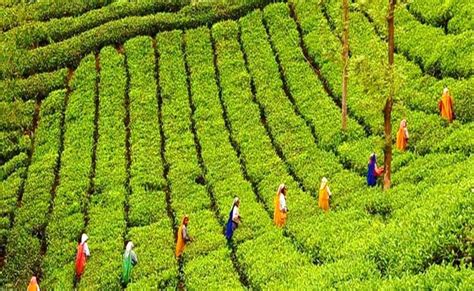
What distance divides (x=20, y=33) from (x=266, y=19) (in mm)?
14821

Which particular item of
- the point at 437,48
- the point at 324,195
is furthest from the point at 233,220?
the point at 437,48

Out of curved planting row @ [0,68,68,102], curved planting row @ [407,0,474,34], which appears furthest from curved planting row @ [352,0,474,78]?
curved planting row @ [0,68,68,102]

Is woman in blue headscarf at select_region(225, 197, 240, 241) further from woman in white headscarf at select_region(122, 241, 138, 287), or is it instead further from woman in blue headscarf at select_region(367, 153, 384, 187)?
woman in blue headscarf at select_region(367, 153, 384, 187)

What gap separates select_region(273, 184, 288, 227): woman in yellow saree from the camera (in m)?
26.5

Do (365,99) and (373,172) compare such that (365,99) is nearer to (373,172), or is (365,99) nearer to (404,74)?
(404,74)

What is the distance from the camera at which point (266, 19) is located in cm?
4562

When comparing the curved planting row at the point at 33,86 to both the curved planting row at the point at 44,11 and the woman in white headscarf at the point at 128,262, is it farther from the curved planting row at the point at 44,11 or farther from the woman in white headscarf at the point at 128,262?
the woman in white headscarf at the point at 128,262

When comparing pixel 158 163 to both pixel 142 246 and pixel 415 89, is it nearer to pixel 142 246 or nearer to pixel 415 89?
pixel 142 246

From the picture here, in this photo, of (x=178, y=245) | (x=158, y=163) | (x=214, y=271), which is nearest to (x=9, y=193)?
(x=158, y=163)

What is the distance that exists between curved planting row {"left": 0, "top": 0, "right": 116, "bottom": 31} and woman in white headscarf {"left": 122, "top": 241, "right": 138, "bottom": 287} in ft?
87.2

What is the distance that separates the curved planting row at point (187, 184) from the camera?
25.3 metres

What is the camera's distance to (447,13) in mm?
38250

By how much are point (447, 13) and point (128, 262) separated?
21181 mm

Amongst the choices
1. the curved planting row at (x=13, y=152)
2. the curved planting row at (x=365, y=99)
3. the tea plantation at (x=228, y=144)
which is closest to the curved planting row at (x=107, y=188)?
the tea plantation at (x=228, y=144)
